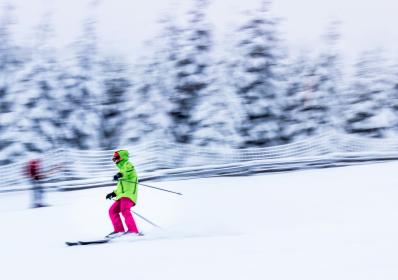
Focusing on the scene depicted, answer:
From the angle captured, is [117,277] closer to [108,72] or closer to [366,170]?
[366,170]

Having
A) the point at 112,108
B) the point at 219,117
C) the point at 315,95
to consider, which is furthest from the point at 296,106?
the point at 112,108

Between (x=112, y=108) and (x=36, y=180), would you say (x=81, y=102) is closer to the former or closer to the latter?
(x=112, y=108)

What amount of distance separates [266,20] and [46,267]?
25.8m

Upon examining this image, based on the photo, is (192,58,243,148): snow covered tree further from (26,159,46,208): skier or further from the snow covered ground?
(26,159,46,208): skier

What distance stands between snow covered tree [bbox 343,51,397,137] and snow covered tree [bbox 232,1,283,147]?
754 cm

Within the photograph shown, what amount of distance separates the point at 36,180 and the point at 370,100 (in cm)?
2611

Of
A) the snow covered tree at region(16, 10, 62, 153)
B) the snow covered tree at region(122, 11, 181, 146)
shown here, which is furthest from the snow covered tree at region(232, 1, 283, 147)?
the snow covered tree at region(16, 10, 62, 153)

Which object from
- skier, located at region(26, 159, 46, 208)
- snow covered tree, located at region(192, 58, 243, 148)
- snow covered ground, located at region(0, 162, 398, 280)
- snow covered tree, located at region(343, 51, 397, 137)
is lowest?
snow covered ground, located at region(0, 162, 398, 280)

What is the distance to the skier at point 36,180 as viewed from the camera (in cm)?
1610

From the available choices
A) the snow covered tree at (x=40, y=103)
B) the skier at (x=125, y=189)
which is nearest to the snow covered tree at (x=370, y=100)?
the snow covered tree at (x=40, y=103)

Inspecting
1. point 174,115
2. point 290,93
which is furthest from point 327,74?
point 174,115

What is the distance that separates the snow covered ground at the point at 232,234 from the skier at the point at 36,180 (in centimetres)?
55

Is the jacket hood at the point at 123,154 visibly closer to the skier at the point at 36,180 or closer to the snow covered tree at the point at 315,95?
the skier at the point at 36,180

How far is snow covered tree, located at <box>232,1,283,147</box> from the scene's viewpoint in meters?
31.4
